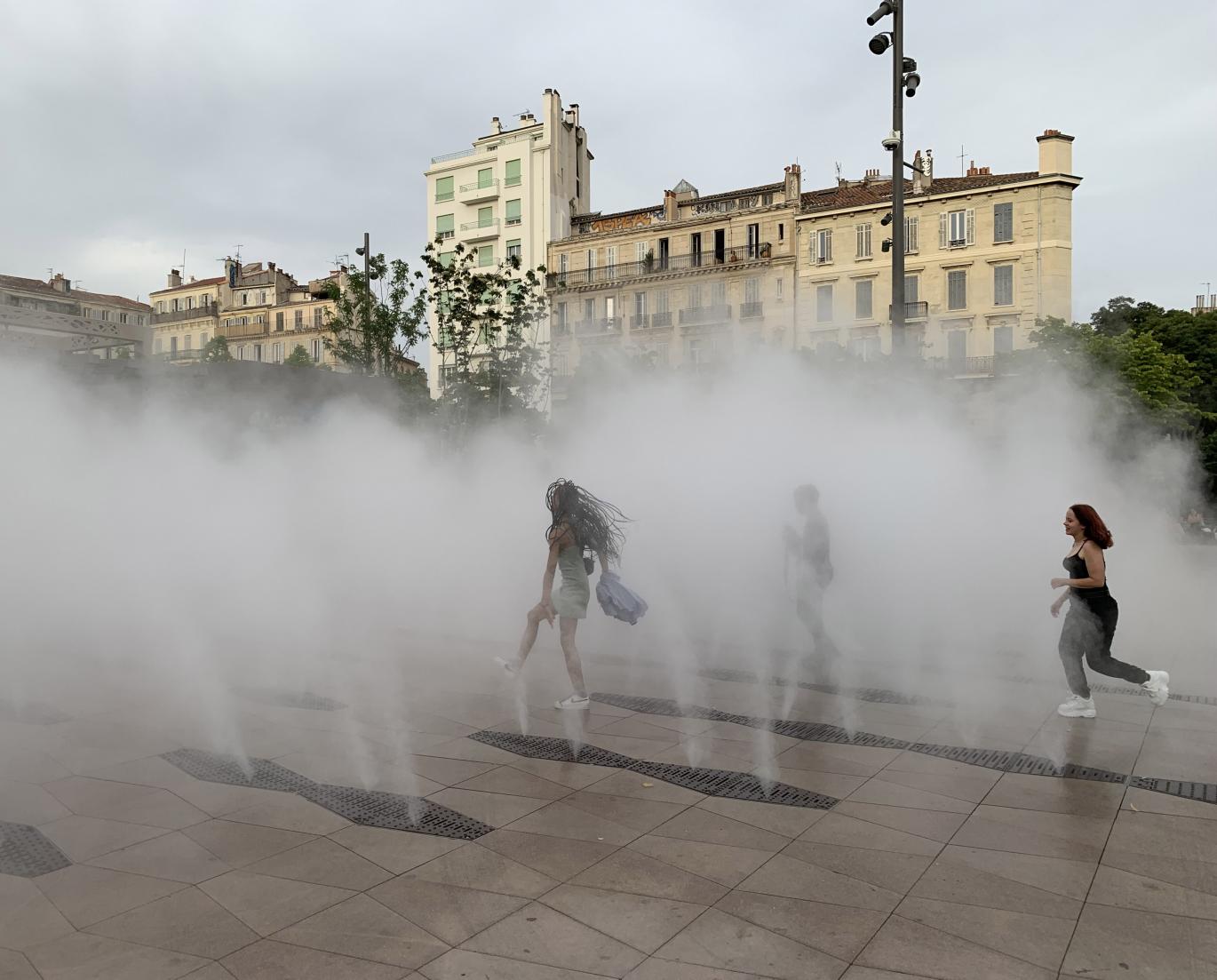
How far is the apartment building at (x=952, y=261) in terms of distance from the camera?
1377 inches

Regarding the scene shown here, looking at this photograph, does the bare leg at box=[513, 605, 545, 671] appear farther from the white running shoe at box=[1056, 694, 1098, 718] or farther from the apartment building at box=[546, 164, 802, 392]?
the apartment building at box=[546, 164, 802, 392]

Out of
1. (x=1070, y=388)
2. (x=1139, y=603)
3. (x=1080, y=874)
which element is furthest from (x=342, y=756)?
(x=1070, y=388)

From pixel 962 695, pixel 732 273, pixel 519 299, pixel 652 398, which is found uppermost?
pixel 732 273

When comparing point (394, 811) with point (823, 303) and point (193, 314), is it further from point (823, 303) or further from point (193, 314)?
point (193, 314)

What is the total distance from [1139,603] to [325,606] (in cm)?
1006

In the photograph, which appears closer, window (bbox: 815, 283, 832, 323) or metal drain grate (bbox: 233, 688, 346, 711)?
metal drain grate (bbox: 233, 688, 346, 711)

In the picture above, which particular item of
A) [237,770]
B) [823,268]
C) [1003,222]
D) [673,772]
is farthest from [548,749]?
[823,268]

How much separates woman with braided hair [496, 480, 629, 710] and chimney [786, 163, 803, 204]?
3608 cm

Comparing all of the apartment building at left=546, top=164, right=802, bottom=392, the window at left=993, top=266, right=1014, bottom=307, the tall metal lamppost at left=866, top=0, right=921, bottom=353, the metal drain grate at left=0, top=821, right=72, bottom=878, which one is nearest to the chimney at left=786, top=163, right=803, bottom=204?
the apartment building at left=546, top=164, right=802, bottom=392

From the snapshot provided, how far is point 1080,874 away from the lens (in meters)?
3.96

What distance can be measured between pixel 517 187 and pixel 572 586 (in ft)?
150

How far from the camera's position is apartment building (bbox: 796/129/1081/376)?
115 feet

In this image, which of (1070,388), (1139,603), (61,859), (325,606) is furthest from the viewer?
(1070,388)

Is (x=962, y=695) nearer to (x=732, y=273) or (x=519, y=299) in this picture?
(x=519, y=299)
